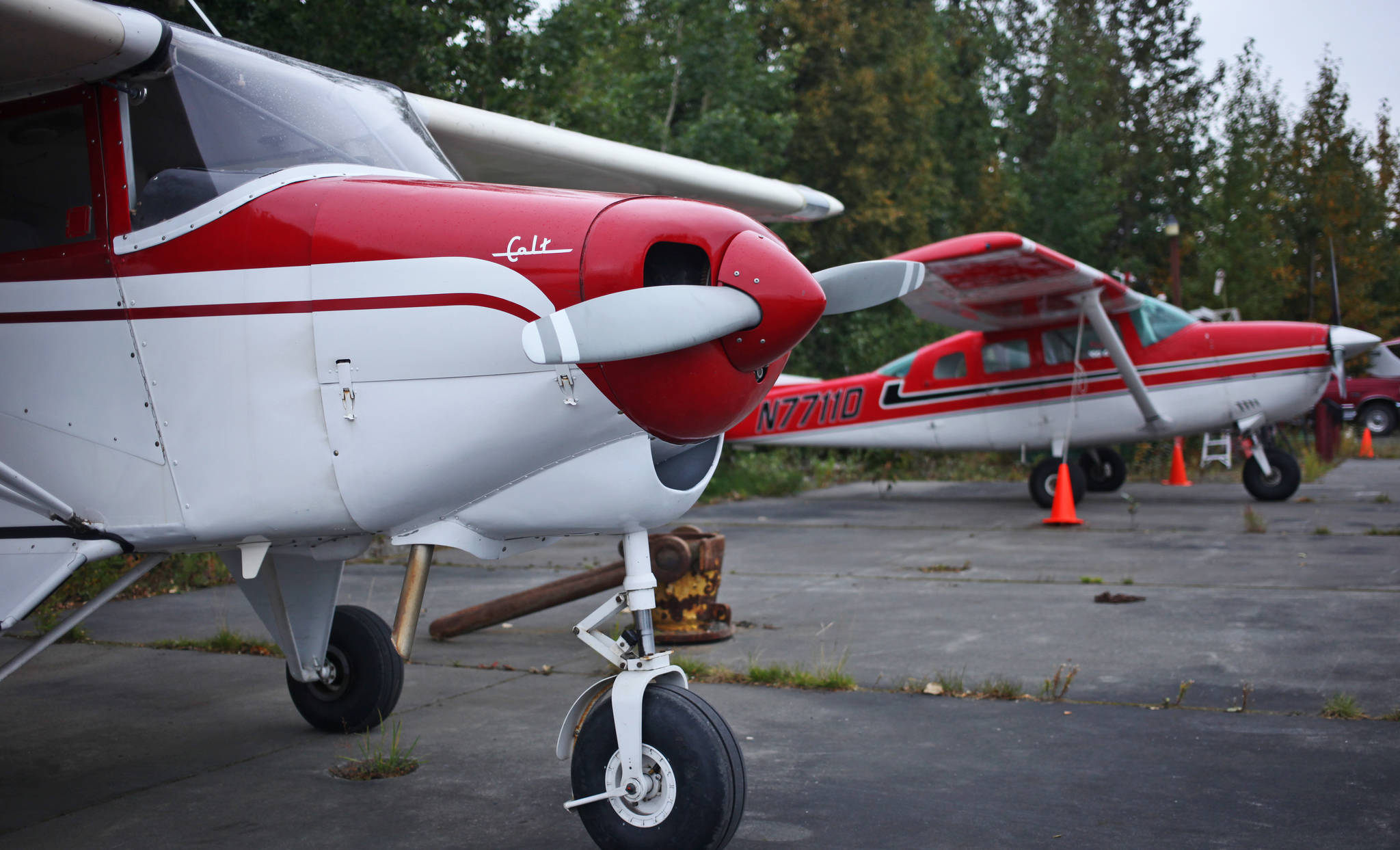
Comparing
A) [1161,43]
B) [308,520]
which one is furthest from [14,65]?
[1161,43]

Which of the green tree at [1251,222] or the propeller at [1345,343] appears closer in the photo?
the propeller at [1345,343]

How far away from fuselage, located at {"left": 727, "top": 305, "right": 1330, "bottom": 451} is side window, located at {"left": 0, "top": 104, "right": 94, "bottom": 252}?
461 inches

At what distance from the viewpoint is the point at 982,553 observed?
30.5 ft

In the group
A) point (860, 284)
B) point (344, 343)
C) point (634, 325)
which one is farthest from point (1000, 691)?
point (344, 343)

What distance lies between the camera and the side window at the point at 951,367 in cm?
1397

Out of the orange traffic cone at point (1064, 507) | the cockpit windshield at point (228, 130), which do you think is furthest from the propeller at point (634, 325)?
the orange traffic cone at point (1064, 507)

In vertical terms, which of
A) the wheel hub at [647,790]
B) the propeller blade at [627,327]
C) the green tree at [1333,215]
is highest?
the green tree at [1333,215]

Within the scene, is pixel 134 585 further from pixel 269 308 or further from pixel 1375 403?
pixel 1375 403

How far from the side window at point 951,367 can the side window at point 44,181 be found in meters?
12.0

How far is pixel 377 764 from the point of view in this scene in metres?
3.83

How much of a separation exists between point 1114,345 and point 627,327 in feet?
36.0

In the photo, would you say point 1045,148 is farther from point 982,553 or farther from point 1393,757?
point 1393,757

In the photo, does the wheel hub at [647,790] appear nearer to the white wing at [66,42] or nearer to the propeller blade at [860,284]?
the propeller blade at [860,284]

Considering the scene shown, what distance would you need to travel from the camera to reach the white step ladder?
16.3 m
